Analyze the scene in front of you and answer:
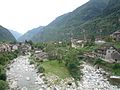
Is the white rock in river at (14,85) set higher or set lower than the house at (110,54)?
lower

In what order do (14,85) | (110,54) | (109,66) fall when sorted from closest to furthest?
1. (14,85)
2. (109,66)
3. (110,54)

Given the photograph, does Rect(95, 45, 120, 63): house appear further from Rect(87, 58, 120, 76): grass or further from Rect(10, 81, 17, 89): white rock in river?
Rect(10, 81, 17, 89): white rock in river

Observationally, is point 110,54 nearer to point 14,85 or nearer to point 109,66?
point 109,66

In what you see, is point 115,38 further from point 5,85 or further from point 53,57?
point 5,85

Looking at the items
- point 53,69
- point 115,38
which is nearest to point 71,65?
point 53,69

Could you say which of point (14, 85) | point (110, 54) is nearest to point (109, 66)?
point (110, 54)

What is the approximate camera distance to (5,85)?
1722 inches

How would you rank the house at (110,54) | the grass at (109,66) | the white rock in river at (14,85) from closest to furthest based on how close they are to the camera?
1. the white rock in river at (14,85)
2. the grass at (109,66)
3. the house at (110,54)

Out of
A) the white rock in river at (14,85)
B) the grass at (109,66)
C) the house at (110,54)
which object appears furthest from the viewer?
the house at (110,54)

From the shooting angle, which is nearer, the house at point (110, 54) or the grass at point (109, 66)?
the grass at point (109, 66)

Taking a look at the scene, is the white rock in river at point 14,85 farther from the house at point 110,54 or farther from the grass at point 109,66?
the house at point 110,54

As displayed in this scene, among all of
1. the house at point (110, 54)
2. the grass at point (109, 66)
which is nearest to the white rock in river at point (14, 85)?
the grass at point (109, 66)

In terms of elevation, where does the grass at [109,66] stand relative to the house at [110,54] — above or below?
below

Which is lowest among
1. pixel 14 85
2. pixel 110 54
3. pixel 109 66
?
pixel 109 66
